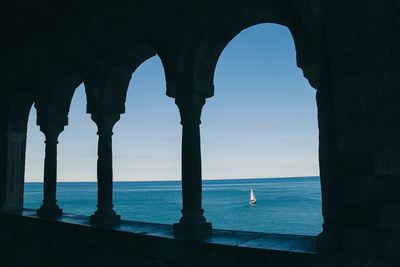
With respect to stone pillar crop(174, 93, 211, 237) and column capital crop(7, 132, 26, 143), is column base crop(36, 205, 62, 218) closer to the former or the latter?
column capital crop(7, 132, 26, 143)

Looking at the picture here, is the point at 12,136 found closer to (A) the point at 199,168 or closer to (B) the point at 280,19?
(A) the point at 199,168

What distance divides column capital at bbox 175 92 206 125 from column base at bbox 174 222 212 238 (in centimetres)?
127

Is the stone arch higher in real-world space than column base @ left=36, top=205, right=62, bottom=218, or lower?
higher

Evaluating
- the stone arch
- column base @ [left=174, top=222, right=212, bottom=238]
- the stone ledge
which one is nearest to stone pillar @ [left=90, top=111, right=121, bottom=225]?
the stone ledge

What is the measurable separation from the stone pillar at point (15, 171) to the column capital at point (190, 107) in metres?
4.77

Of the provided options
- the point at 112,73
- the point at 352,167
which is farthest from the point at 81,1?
the point at 352,167

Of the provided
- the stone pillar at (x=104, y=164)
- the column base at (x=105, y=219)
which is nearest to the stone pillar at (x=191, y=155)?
the column base at (x=105, y=219)

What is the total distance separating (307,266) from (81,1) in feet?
15.5

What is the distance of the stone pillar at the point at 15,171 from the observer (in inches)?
266

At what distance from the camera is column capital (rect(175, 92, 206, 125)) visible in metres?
4.00

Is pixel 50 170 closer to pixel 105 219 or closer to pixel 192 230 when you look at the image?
pixel 105 219

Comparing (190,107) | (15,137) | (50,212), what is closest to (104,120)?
(190,107)

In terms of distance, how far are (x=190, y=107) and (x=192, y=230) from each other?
151 cm

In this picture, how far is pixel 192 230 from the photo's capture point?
12.1 ft
